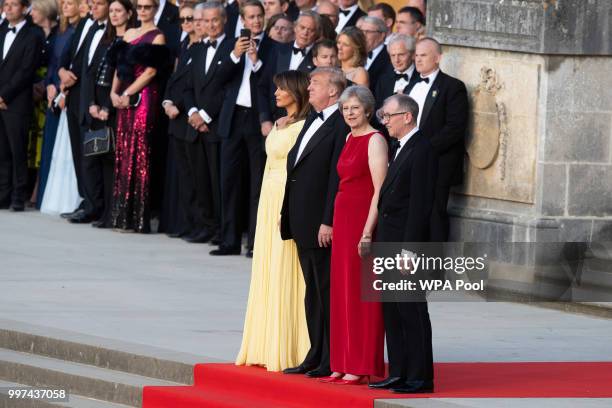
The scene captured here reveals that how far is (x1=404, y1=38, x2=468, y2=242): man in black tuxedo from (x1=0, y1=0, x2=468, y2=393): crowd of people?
1cm

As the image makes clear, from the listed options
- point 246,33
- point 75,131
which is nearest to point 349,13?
point 246,33

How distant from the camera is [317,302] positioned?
10.0 m

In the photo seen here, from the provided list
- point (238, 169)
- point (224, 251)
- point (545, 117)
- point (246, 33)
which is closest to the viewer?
point (545, 117)

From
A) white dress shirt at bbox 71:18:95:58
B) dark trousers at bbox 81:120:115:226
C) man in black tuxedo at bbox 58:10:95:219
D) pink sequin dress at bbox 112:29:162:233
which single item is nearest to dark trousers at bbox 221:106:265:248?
pink sequin dress at bbox 112:29:162:233

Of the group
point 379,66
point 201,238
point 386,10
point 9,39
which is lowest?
point 201,238

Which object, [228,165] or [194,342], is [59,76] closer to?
[228,165]

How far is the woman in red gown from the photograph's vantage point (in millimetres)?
9609

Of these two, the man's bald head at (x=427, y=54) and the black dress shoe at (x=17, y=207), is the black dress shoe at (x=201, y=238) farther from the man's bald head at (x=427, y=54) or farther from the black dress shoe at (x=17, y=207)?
the man's bald head at (x=427, y=54)

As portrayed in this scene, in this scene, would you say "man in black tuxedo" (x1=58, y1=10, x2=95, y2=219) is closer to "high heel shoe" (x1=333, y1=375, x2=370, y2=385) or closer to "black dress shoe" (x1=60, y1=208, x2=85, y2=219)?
"black dress shoe" (x1=60, y1=208, x2=85, y2=219)

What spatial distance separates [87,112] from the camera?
16.5 meters

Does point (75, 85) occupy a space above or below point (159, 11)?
below

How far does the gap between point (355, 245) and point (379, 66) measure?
450cm

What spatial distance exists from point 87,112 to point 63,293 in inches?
A: 157

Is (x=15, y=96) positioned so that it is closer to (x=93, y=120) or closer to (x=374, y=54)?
(x=93, y=120)
